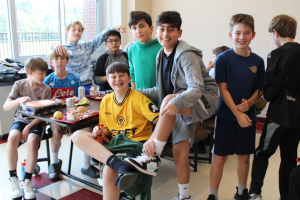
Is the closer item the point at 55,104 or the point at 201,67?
the point at 201,67

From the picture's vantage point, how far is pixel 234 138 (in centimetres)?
200

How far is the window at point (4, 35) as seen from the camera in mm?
3812

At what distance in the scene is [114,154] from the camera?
70.0 inches

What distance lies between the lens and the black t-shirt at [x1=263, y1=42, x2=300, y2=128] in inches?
71.7

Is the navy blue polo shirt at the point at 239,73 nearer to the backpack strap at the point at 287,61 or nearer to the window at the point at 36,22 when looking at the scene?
the backpack strap at the point at 287,61

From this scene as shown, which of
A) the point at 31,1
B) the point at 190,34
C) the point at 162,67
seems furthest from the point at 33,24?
the point at 162,67

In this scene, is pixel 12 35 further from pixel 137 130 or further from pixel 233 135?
pixel 233 135

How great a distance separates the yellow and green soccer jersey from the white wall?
275 centimetres

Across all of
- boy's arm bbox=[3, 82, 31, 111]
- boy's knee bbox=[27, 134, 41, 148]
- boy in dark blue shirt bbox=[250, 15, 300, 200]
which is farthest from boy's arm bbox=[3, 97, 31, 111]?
boy in dark blue shirt bbox=[250, 15, 300, 200]

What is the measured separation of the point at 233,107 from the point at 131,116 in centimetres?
71

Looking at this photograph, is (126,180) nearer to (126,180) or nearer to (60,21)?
(126,180)

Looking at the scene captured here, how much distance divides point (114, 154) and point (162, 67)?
2.27 ft

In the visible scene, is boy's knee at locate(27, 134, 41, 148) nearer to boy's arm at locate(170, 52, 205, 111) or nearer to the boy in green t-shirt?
the boy in green t-shirt

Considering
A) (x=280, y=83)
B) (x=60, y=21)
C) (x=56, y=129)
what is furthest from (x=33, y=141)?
(x=60, y=21)
